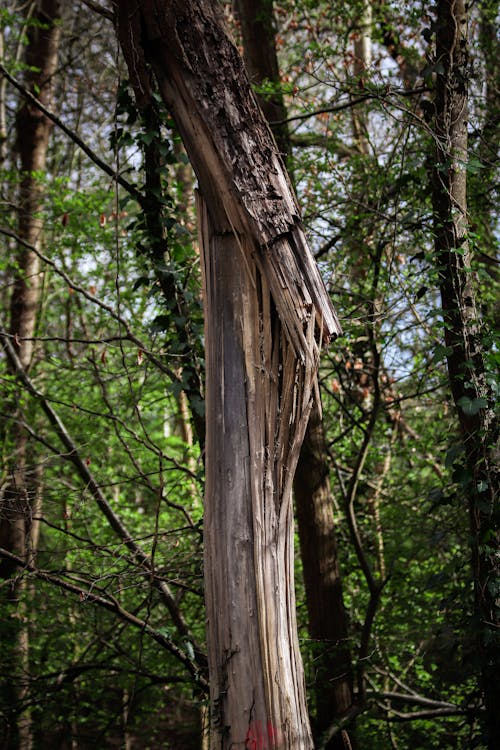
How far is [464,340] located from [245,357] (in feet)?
4.95

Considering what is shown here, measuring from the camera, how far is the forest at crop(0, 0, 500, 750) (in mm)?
2502

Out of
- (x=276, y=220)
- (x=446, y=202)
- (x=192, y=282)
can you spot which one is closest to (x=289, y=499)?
(x=276, y=220)

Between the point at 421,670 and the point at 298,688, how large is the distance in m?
3.38

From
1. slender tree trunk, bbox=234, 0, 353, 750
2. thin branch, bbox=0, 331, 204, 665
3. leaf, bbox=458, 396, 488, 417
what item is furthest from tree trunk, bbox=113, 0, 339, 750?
slender tree trunk, bbox=234, 0, 353, 750

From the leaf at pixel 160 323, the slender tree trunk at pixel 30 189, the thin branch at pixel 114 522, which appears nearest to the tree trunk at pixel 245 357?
the leaf at pixel 160 323

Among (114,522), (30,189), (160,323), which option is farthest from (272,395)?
(30,189)

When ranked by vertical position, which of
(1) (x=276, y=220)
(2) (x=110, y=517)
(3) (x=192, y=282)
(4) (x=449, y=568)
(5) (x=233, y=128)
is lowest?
(4) (x=449, y=568)

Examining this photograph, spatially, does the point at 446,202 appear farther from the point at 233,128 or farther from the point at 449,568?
the point at 449,568

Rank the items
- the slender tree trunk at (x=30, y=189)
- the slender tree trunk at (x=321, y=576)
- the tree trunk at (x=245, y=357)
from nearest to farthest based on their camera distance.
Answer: the tree trunk at (x=245, y=357)
the slender tree trunk at (x=321, y=576)
the slender tree trunk at (x=30, y=189)

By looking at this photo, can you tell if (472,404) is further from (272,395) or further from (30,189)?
(30,189)

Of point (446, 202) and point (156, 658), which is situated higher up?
point (446, 202)

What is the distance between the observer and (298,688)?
7.72 feet

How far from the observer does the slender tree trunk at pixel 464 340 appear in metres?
3.47

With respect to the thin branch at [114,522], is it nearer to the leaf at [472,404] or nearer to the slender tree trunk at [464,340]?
the slender tree trunk at [464,340]
